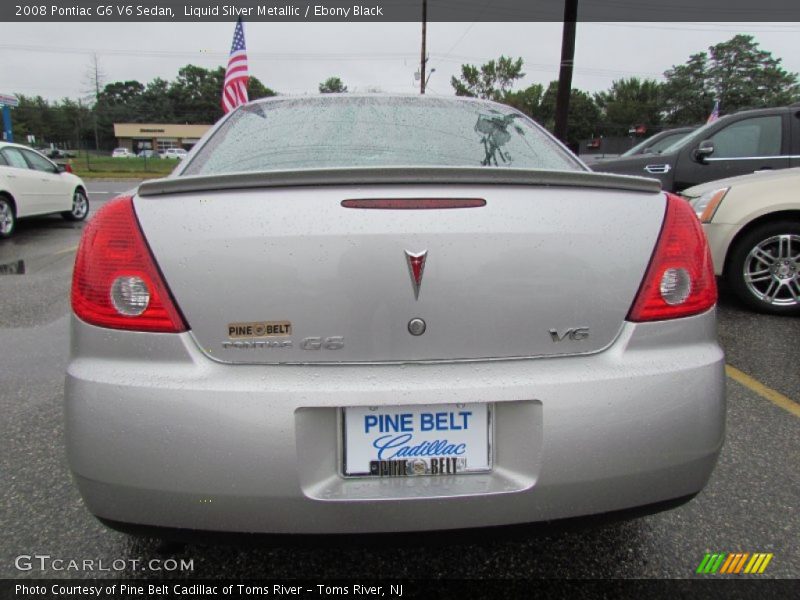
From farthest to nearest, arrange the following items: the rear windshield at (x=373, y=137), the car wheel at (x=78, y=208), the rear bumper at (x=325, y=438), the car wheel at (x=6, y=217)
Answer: the car wheel at (x=78, y=208)
the car wheel at (x=6, y=217)
the rear windshield at (x=373, y=137)
the rear bumper at (x=325, y=438)

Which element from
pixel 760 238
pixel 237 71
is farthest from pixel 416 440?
pixel 237 71

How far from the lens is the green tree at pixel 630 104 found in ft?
217

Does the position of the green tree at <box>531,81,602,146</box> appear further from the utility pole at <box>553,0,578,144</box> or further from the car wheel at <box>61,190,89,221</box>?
the car wheel at <box>61,190,89,221</box>

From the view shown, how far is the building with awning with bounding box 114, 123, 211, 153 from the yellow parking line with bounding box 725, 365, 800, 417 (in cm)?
8330

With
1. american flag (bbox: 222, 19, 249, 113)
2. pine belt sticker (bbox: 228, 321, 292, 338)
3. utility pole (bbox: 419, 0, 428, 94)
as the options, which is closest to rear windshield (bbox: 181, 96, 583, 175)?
pine belt sticker (bbox: 228, 321, 292, 338)

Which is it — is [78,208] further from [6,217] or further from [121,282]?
[121,282]

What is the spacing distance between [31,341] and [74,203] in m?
7.93

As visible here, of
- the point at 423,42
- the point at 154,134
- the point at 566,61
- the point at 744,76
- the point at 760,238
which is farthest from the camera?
the point at 154,134

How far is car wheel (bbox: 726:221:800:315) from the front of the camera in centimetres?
426

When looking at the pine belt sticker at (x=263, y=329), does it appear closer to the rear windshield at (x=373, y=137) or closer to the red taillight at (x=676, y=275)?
the rear windshield at (x=373, y=137)

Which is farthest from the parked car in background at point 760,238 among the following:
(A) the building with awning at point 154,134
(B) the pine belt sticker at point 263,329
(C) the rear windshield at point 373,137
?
(A) the building with awning at point 154,134

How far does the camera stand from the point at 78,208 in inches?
422

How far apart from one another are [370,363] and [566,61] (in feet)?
35.4

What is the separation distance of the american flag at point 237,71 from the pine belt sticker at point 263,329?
9.80 metres
